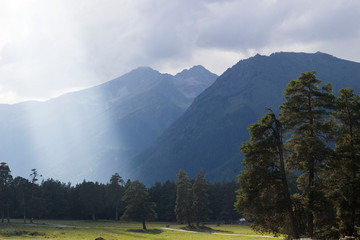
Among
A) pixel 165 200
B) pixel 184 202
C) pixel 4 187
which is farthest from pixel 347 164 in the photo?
pixel 165 200

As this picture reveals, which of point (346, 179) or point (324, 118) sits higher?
point (324, 118)

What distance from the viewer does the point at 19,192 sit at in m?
110

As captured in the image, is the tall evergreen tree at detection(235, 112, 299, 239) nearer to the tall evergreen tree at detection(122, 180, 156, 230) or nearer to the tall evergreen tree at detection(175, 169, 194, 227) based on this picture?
the tall evergreen tree at detection(122, 180, 156, 230)

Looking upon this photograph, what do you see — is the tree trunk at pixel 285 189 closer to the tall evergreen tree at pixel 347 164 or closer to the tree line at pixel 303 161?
the tree line at pixel 303 161

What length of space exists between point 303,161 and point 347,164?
4060 millimetres

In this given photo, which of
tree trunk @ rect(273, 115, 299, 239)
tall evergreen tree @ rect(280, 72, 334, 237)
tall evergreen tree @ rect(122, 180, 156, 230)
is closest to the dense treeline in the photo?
tall evergreen tree @ rect(122, 180, 156, 230)

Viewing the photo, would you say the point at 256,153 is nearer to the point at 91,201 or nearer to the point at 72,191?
the point at 91,201

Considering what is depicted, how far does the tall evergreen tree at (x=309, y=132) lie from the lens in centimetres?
2672

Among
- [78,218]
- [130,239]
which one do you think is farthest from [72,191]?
[130,239]

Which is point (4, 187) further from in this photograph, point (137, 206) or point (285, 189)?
point (285, 189)

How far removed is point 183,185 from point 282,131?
235ft

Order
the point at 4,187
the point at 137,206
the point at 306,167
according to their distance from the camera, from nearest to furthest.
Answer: the point at 306,167, the point at 137,206, the point at 4,187

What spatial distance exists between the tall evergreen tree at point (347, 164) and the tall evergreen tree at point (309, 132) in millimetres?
1205

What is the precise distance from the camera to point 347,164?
2808 cm
